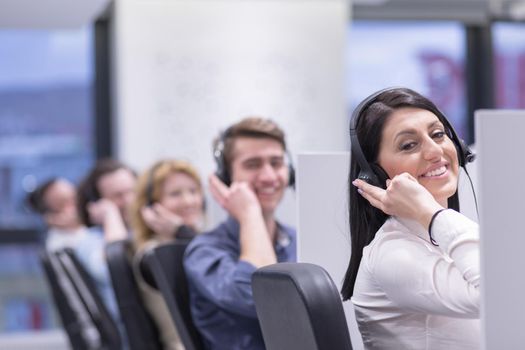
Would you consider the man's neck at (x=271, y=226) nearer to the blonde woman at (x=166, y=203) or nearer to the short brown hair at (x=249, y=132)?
the short brown hair at (x=249, y=132)

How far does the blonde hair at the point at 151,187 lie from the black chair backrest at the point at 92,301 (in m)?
0.36

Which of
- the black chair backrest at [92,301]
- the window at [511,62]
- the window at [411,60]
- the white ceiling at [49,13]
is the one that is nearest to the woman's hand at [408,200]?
the black chair backrest at [92,301]

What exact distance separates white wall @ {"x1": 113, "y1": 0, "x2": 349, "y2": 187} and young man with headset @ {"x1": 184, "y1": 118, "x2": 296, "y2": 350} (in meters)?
3.48

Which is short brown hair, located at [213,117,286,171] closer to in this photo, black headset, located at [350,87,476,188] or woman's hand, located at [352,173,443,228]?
black headset, located at [350,87,476,188]

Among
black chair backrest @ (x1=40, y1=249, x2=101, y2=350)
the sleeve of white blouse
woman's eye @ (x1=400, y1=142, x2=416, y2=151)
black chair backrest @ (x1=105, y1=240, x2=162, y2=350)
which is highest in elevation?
woman's eye @ (x1=400, y1=142, x2=416, y2=151)

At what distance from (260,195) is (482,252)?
1.52 m

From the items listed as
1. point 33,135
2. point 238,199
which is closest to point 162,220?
point 238,199

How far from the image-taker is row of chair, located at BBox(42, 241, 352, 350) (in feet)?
4.32

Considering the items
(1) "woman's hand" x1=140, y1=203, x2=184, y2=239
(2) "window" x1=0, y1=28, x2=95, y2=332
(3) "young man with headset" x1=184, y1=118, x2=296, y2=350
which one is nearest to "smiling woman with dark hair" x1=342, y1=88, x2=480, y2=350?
(3) "young man with headset" x1=184, y1=118, x2=296, y2=350

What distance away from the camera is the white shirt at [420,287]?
143 cm

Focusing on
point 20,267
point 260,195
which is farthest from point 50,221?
point 260,195

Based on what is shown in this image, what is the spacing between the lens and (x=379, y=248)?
1.63 metres

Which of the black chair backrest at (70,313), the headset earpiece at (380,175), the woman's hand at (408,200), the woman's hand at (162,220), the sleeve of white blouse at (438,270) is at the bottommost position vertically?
the black chair backrest at (70,313)

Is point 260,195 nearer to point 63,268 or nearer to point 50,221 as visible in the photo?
point 63,268
